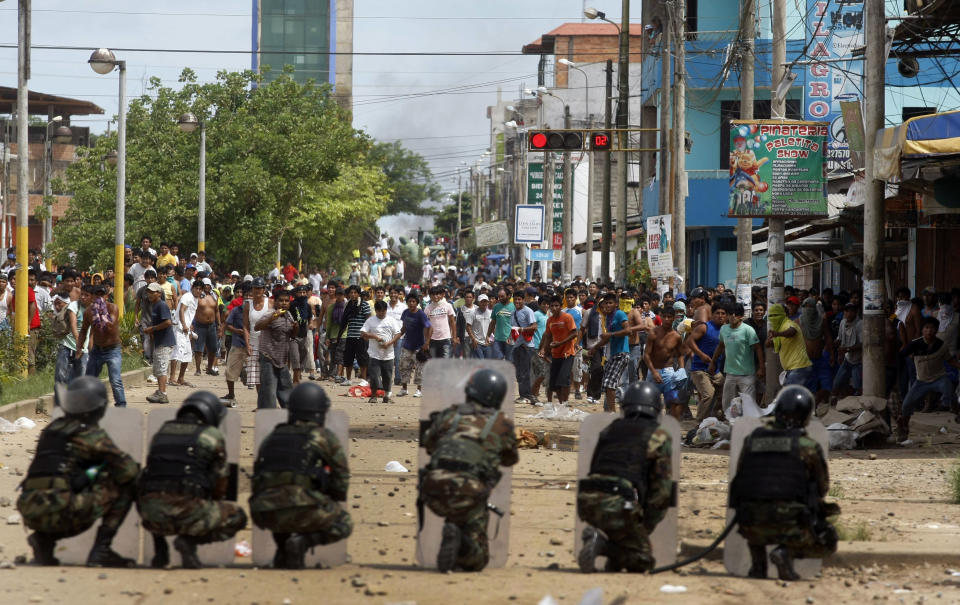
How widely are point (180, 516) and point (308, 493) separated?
2.29 feet

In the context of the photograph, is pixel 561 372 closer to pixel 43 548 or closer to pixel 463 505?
pixel 463 505

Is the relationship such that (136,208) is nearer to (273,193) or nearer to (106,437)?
(273,193)

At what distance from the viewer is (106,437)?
7.10 m

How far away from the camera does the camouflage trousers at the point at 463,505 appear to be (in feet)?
23.1

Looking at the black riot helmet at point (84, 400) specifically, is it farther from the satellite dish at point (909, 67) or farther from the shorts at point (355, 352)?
the satellite dish at point (909, 67)

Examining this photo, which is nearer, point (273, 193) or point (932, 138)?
point (932, 138)

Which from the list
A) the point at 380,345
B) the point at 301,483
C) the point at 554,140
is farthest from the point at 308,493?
the point at 554,140

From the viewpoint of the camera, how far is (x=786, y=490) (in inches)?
282

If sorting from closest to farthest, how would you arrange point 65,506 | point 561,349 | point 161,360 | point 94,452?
point 65,506, point 94,452, point 161,360, point 561,349

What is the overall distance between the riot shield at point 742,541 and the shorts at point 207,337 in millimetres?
14793

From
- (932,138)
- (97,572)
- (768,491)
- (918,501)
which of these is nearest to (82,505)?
(97,572)

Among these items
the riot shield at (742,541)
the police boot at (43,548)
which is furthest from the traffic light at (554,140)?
the police boot at (43,548)

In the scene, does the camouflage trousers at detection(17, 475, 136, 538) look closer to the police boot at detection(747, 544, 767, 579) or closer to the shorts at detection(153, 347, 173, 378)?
the police boot at detection(747, 544, 767, 579)

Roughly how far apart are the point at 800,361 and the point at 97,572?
9734mm
